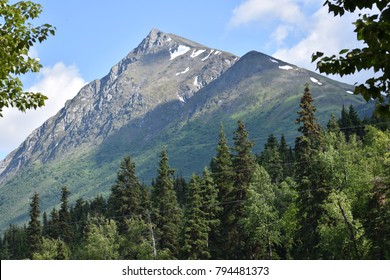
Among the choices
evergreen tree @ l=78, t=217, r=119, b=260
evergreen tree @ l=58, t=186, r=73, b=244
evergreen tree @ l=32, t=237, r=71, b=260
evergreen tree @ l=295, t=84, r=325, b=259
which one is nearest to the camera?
evergreen tree @ l=295, t=84, r=325, b=259

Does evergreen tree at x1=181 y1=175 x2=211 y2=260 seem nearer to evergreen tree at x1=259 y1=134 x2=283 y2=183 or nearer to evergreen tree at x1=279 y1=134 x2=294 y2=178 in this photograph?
evergreen tree at x1=259 y1=134 x2=283 y2=183

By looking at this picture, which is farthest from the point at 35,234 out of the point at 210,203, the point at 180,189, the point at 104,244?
the point at 180,189

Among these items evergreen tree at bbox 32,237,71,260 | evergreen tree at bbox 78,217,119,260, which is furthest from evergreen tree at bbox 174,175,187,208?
evergreen tree at bbox 78,217,119,260

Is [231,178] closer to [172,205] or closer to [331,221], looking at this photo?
[172,205]

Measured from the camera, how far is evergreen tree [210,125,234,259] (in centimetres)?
6297

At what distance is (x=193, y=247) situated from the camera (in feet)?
204

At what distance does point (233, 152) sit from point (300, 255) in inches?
578

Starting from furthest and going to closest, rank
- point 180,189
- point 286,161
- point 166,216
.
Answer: point 180,189 < point 286,161 < point 166,216

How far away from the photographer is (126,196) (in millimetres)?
73938

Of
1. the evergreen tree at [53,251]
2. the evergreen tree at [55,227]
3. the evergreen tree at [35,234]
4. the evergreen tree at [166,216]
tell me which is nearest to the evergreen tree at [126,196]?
the evergreen tree at [166,216]

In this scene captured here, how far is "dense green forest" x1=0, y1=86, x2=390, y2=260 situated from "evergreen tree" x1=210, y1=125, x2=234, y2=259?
12cm

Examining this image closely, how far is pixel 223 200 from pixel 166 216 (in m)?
9.40

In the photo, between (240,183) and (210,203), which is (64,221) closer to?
(210,203)

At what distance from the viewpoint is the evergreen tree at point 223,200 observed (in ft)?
207
